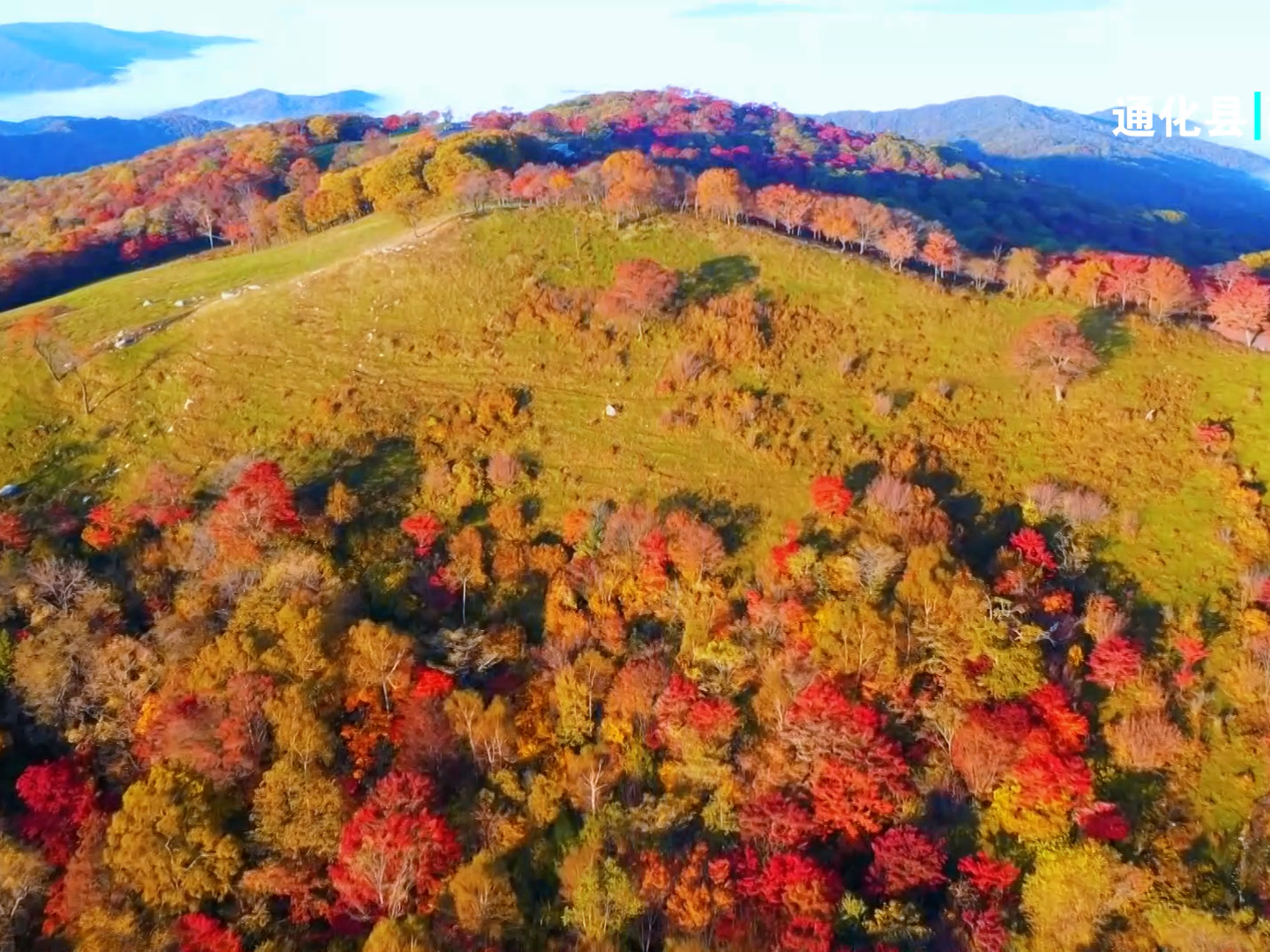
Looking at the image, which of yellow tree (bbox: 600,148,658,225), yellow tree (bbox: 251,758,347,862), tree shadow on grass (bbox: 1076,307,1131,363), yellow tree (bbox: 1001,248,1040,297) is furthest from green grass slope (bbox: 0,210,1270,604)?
yellow tree (bbox: 251,758,347,862)

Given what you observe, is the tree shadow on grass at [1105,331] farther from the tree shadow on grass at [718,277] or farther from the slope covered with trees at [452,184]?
the slope covered with trees at [452,184]

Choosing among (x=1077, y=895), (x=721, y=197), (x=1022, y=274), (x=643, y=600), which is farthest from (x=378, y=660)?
(x=1022, y=274)

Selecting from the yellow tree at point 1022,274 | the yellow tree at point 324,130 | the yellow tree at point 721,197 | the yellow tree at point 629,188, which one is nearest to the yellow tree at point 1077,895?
the yellow tree at point 1022,274

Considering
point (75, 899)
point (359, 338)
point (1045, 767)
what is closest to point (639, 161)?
point (359, 338)

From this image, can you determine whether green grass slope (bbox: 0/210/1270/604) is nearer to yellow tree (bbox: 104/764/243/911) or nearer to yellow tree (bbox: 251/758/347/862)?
yellow tree (bbox: 251/758/347/862)

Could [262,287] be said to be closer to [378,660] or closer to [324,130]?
[378,660]

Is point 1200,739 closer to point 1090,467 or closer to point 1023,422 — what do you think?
point 1090,467
